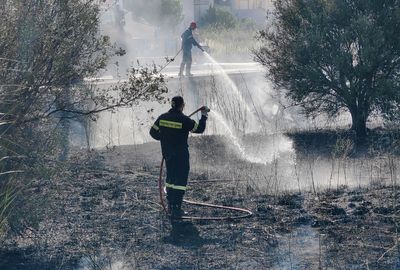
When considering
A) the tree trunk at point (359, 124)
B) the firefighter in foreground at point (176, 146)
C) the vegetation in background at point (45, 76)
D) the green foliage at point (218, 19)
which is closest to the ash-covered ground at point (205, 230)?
the firefighter in foreground at point (176, 146)

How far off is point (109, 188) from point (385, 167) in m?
4.33

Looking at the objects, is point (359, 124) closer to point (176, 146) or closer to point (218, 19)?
point (176, 146)

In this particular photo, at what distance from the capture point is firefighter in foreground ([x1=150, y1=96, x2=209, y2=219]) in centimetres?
1060

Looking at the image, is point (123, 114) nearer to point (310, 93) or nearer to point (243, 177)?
point (310, 93)

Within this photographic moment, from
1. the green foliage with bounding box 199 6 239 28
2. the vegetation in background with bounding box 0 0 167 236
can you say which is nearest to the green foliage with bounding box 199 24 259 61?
the green foliage with bounding box 199 6 239 28

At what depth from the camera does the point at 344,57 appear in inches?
627

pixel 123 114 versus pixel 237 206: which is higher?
pixel 123 114

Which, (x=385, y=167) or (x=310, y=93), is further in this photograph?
(x=310, y=93)

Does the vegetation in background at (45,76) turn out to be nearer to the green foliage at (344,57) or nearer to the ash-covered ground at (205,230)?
the ash-covered ground at (205,230)

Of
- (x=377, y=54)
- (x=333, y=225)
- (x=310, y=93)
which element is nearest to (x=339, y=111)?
(x=310, y=93)

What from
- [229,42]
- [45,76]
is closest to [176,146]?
[45,76]

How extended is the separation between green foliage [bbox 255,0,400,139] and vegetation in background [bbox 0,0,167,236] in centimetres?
445

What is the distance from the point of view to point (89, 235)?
32.7ft

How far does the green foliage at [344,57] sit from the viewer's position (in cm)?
1572
